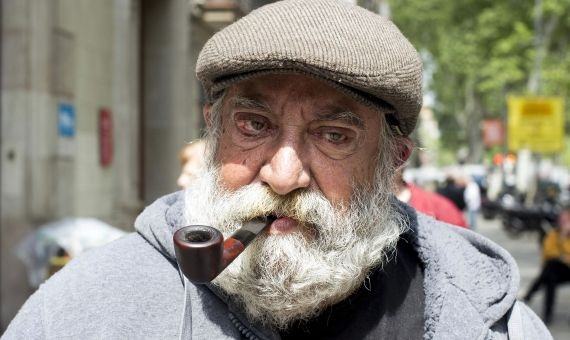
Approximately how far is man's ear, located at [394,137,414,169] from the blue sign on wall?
5.47 meters

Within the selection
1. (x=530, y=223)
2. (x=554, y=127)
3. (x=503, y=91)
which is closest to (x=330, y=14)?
(x=554, y=127)

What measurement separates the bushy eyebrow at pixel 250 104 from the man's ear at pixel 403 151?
42 centimetres

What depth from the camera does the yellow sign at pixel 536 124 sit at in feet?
62.4

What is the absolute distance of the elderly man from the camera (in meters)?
1.66

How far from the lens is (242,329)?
1.71 meters

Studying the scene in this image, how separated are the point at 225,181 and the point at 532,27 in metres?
26.4

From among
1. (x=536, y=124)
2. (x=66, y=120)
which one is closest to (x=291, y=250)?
(x=66, y=120)

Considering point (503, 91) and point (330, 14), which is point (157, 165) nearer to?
point (330, 14)

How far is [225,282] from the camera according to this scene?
170 cm

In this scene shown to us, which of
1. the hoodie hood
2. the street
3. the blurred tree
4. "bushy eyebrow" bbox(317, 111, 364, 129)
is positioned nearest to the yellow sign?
the street

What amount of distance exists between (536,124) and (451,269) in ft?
59.6

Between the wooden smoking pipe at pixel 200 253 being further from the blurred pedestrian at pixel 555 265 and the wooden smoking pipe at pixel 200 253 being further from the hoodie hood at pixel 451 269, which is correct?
the blurred pedestrian at pixel 555 265

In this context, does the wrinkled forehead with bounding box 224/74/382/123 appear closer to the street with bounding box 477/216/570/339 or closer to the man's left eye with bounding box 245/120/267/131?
the man's left eye with bounding box 245/120/267/131

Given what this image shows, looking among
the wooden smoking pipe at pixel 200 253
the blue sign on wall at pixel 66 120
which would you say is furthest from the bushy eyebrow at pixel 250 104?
the blue sign on wall at pixel 66 120
